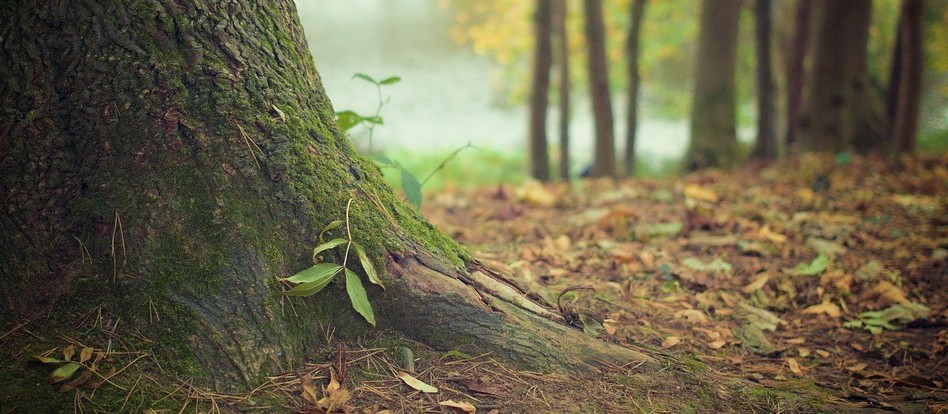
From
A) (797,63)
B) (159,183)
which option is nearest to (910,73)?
(797,63)

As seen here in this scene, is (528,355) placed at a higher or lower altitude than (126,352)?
lower

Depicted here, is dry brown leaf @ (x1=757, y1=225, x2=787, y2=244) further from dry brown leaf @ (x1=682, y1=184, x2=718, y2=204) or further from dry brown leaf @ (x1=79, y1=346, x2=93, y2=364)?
dry brown leaf @ (x1=79, y1=346, x2=93, y2=364)

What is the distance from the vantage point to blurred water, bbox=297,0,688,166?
23.5 metres

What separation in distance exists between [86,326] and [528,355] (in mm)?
1207

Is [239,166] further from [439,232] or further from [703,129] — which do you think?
[703,129]

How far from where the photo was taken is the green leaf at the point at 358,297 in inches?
76.4

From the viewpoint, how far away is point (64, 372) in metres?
1.71

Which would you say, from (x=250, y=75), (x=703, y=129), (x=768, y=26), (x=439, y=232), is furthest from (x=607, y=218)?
(x=768, y=26)

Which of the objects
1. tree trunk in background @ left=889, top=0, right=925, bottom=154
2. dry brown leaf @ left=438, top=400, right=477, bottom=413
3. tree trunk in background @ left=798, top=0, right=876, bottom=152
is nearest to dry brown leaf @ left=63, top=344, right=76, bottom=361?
dry brown leaf @ left=438, top=400, right=477, bottom=413

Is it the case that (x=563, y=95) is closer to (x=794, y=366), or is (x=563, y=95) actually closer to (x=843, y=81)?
(x=843, y=81)

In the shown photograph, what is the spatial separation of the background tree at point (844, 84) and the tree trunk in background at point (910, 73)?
0.96 m

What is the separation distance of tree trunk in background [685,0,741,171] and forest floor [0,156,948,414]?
2990mm

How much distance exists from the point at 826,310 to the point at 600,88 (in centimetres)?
593

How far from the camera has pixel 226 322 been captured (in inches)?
72.6
